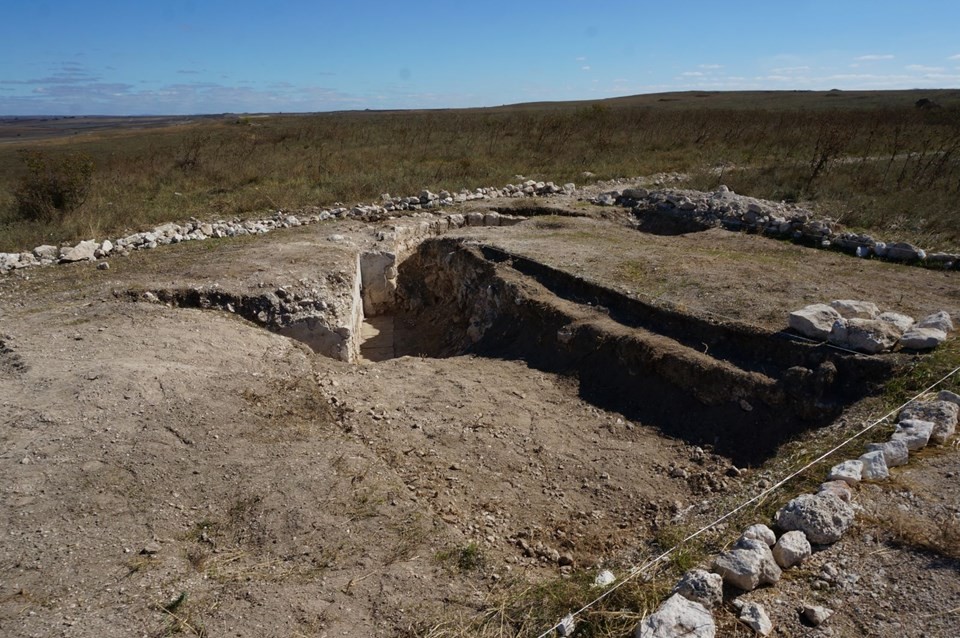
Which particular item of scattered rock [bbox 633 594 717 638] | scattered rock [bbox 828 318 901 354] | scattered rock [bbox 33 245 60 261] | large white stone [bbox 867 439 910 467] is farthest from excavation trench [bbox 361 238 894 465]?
scattered rock [bbox 33 245 60 261]

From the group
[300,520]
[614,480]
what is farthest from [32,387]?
[614,480]

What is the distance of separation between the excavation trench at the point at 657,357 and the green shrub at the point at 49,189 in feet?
25.0

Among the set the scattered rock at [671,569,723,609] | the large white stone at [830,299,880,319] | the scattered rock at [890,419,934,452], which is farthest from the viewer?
the large white stone at [830,299,880,319]

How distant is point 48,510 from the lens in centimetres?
424

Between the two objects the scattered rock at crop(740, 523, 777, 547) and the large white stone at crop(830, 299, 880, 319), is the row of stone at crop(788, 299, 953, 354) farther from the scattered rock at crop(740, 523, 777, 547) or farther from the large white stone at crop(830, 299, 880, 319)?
the scattered rock at crop(740, 523, 777, 547)

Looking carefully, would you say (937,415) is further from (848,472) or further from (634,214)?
(634,214)

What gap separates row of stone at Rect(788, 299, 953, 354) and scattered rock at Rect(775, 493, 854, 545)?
2509 millimetres

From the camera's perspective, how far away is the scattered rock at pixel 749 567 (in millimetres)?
3166

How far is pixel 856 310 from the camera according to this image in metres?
6.07

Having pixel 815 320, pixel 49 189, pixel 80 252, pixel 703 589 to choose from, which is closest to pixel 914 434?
pixel 815 320

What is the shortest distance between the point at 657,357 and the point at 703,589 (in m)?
3.41

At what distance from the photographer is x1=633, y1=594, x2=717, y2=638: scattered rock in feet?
9.33

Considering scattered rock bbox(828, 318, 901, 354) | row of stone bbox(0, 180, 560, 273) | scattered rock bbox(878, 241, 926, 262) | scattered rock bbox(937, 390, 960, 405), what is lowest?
scattered rock bbox(937, 390, 960, 405)

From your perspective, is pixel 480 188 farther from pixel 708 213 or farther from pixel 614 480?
pixel 614 480
